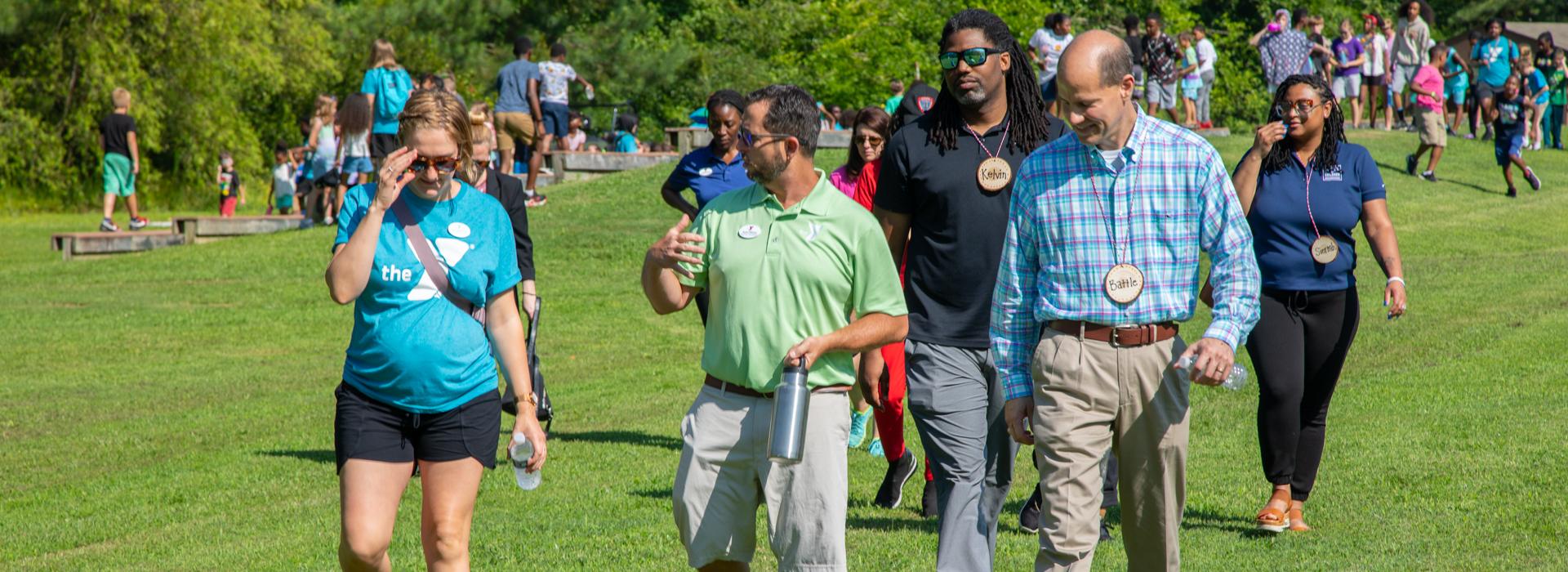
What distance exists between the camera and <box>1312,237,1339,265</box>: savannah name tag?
6211mm

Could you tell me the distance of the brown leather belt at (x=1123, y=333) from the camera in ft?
14.1

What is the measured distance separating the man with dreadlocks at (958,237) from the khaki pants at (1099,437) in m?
0.70

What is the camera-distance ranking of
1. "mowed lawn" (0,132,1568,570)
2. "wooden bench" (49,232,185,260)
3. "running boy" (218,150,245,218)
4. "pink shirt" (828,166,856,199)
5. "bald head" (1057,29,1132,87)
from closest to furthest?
"bald head" (1057,29,1132,87) → "mowed lawn" (0,132,1568,570) → "pink shirt" (828,166,856,199) → "wooden bench" (49,232,185,260) → "running boy" (218,150,245,218)

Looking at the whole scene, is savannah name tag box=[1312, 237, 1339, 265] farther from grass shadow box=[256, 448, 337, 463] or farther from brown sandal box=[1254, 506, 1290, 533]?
grass shadow box=[256, 448, 337, 463]

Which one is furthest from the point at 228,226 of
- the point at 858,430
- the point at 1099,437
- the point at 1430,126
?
the point at 1099,437

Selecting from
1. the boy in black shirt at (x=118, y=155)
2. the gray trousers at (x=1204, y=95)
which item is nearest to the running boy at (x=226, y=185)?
the boy in black shirt at (x=118, y=155)

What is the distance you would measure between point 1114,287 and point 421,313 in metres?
2.04

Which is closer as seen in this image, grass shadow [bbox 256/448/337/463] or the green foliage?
grass shadow [bbox 256/448/337/463]

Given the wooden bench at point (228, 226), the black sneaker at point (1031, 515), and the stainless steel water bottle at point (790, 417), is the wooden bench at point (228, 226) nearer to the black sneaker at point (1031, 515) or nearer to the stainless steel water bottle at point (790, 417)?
the black sneaker at point (1031, 515)

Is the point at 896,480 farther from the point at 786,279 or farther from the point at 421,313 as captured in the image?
the point at 421,313

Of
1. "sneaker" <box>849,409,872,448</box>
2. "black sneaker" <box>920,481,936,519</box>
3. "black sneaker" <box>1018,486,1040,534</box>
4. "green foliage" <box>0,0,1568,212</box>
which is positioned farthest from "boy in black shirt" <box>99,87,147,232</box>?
"black sneaker" <box>1018,486,1040,534</box>

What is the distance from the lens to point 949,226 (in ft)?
17.1

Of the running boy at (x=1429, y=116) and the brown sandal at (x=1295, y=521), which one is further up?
the running boy at (x=1429, y=116)

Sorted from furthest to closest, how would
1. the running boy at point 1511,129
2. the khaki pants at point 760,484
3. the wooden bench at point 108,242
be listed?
the running boy at point 1511,129 → the wooden bench at point 108,242 → the khaki pants at point 760,484
